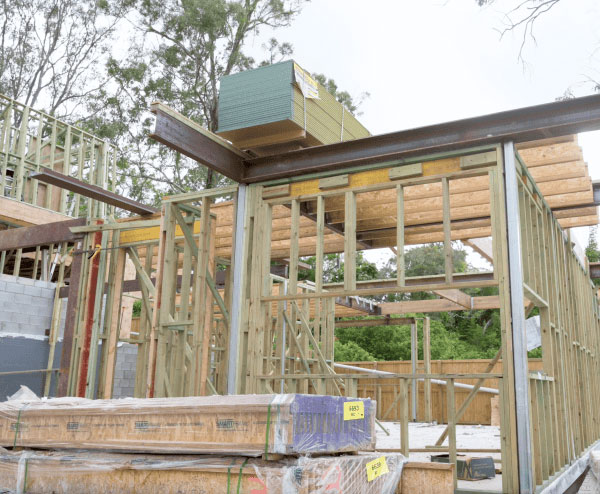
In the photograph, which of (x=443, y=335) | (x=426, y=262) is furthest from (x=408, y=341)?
(x=426, y=262)

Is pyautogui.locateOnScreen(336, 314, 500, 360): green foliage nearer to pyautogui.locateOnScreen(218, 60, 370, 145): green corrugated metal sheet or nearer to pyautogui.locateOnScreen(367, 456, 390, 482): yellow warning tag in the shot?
pyautogui.locateOnScreen(218, 60, 370, 145): green corrugated metal sheet

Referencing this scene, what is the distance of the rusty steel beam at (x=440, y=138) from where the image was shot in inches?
253

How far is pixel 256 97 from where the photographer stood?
749 centimetres

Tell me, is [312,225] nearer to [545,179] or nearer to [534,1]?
[545,179]

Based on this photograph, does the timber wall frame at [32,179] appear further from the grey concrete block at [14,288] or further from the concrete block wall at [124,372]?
the concrete block wall at [124,372]

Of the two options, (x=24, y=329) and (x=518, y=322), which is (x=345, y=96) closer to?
(x=24, y=329)

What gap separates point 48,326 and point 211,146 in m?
7.72

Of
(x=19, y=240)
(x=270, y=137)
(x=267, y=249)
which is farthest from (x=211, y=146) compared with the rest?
(x=19, y=240)

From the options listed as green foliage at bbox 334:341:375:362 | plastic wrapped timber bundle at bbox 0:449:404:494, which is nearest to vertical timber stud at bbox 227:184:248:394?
plastic wrapped timber bundle at bbox 0:449:404:494

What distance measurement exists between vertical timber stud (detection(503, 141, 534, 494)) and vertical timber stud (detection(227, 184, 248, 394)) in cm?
323

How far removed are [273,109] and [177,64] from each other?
21423 millimetres

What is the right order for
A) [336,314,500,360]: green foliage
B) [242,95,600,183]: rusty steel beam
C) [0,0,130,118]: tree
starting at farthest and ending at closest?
[0,0,130,118]: tree < [336,314,500,360]: green foliage < [242,95,600,183]: rusty steel beam

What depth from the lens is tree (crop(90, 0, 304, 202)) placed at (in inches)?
1059

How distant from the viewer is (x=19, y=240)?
1098 cm
